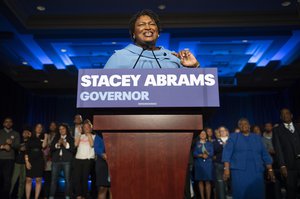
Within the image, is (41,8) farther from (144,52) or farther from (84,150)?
(144,52)

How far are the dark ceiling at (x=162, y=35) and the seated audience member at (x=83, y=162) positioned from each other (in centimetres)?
229

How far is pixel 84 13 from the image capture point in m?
5.40

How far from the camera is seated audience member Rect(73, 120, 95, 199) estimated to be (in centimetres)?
409

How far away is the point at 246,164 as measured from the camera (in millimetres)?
3363

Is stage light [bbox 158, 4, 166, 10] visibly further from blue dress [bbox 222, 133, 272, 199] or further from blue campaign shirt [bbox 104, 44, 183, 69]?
blue campaign shirt [bbox 104, 44, 183, 69]

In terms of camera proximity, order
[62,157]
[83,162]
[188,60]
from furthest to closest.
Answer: [62,157]
[83,162]
[188,60]

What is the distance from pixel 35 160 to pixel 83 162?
2.76 feet

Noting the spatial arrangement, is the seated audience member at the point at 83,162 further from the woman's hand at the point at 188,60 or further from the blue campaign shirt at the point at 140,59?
the woman's hand at the point at 188,60

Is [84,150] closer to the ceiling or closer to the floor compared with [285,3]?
closer to the floor

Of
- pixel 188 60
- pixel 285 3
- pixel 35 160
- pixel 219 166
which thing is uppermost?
pixel 285 3

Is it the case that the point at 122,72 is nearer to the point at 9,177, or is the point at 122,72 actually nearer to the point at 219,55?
the point at 9,177

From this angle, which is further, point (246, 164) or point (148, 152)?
point (246, 164)

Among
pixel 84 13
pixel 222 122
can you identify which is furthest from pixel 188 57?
pixel 222 122

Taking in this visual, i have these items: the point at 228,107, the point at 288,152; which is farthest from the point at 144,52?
the point at 228,107
